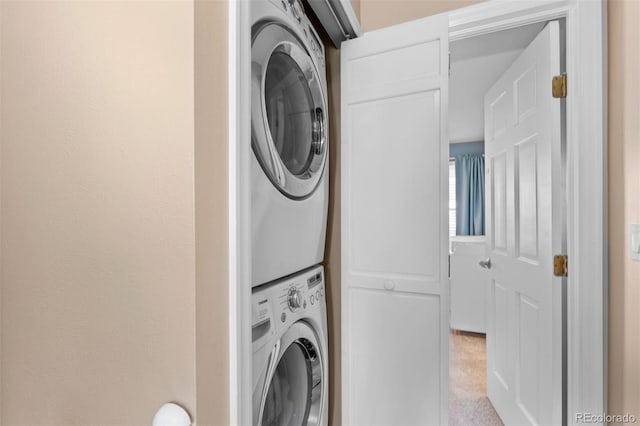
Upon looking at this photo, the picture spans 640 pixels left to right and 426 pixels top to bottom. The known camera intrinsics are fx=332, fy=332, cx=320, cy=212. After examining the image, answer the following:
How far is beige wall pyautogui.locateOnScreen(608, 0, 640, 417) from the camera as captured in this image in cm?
104

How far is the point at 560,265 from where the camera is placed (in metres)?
1.38

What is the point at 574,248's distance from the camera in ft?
4.16

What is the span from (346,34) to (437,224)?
915 millimetres

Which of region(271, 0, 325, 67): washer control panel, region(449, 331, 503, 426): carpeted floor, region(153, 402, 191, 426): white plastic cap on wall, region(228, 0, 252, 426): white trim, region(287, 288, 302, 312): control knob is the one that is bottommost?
region(449, 331, 503, 426): carpeted floor

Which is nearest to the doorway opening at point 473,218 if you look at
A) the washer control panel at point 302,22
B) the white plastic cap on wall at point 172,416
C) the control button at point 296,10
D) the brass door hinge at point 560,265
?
the brass door hinge at point 560,265

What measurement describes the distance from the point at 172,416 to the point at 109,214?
35 cm

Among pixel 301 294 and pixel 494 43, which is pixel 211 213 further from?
pixel 494 43

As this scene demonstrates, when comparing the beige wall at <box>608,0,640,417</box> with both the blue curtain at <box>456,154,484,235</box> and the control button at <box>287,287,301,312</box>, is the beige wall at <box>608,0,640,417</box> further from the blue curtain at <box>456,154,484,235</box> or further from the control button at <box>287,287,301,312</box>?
the blue curtain at <box>456,154,484,235</box>

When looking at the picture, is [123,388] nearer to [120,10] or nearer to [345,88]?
[120,10]

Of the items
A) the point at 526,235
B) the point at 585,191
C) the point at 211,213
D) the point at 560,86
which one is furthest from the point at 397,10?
the point at 211,213

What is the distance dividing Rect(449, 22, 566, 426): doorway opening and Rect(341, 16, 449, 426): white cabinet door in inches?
20.9

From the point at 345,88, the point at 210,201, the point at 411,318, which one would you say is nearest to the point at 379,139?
the point at 345,88

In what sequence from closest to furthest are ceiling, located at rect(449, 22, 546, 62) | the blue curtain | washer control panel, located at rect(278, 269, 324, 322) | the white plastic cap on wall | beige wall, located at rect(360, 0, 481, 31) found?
the white plastic cap on wall → washer control panel, located at rect(278, 269, 324, 322) → beige wall, located at rect(360, 0, 481, 31) → ceiling, located at rect(449, 22, 546, 62) → the blue curtain

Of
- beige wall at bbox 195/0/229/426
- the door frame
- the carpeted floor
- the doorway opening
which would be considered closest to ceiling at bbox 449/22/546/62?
the doorway opening
